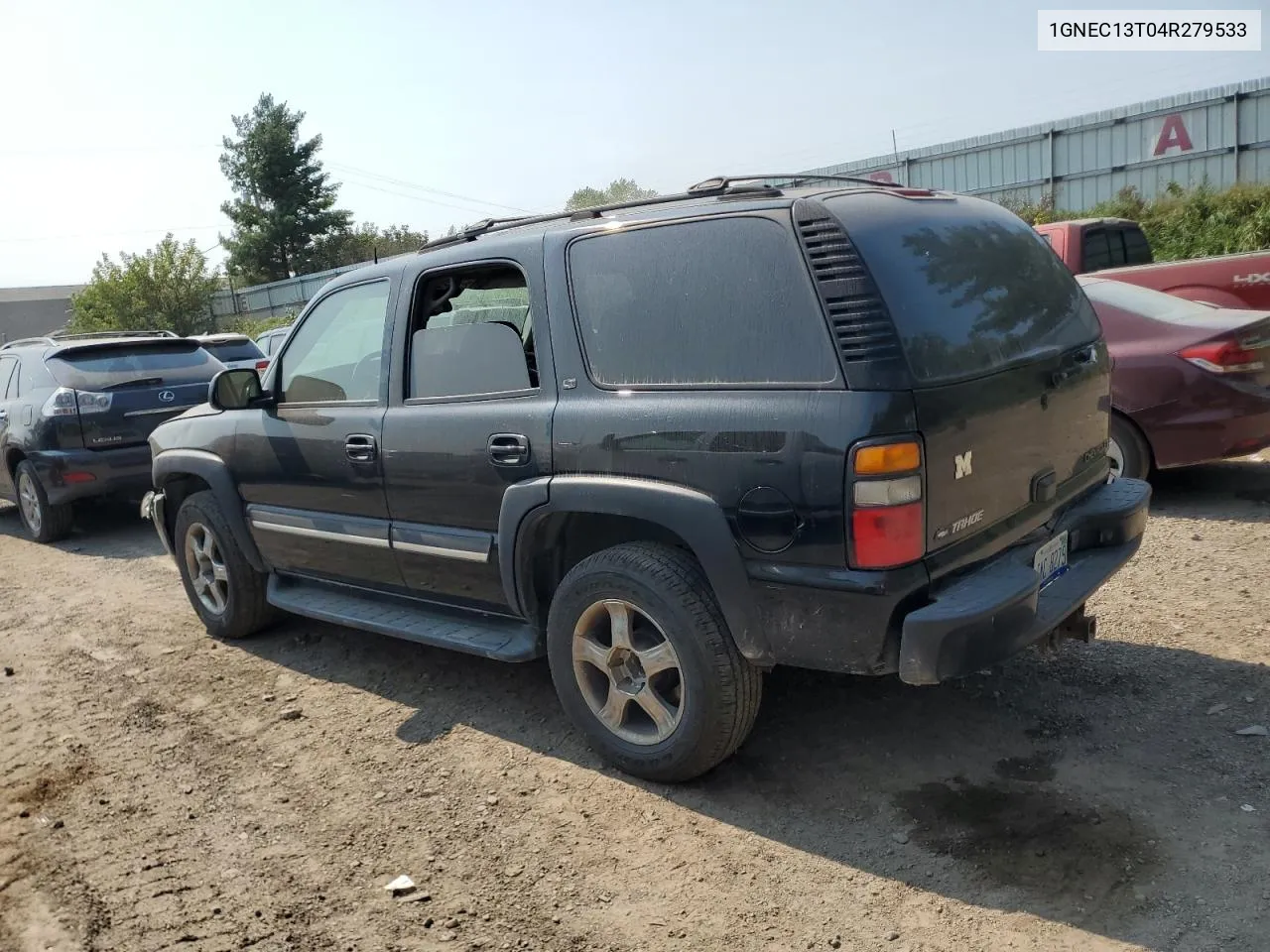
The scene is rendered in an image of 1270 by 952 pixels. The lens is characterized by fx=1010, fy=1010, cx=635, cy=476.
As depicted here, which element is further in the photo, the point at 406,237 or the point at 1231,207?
the point at 406,237

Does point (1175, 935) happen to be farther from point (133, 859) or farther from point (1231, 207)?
point (1231, 207)

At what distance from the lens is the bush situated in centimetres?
1775

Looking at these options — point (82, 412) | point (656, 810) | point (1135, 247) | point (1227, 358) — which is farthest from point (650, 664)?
point (1135, 247)

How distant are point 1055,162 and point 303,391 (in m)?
23.3

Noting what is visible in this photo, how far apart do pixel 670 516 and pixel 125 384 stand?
6933mm

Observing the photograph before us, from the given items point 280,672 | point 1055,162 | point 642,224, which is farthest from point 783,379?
point 1055,162

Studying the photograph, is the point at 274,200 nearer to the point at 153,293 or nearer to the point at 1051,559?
the point at 153,293

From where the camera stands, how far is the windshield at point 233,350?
13.2 m

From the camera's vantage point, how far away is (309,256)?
50125 mm

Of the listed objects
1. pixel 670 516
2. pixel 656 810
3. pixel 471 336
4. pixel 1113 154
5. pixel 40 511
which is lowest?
pixel 656 810

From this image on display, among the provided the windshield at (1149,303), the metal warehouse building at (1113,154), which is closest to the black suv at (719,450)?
the windshield at (1149,303)

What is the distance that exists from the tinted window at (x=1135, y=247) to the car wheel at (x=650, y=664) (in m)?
8.79

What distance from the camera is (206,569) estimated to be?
550 centimetres

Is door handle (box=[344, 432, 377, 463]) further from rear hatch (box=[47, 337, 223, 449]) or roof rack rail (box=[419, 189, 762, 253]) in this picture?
rear hatch (box=[47, 337, 223, 449])
